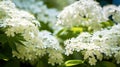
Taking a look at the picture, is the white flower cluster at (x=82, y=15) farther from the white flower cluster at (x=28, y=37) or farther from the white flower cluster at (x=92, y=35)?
the white flower cluster at (x=28, y=37)

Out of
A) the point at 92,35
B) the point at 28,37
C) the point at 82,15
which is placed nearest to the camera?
the point at 28,37

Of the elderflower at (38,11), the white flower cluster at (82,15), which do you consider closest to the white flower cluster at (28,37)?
the white flower cluster at (82,15)

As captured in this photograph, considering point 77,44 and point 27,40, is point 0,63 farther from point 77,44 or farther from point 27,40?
point 77,44

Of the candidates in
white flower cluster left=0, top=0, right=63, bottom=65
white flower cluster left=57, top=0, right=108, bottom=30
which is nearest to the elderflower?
white flower cluster left=57, top=0, right=108, bottom=30

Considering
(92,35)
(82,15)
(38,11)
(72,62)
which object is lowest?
(72,62)

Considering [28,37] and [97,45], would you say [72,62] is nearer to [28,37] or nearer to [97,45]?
[97,45]

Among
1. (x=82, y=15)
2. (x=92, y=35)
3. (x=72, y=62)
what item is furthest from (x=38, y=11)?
(x=72, y=62)

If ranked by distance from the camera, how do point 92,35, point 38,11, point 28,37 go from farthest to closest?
point 38,11, point 92,35, point 28,37
